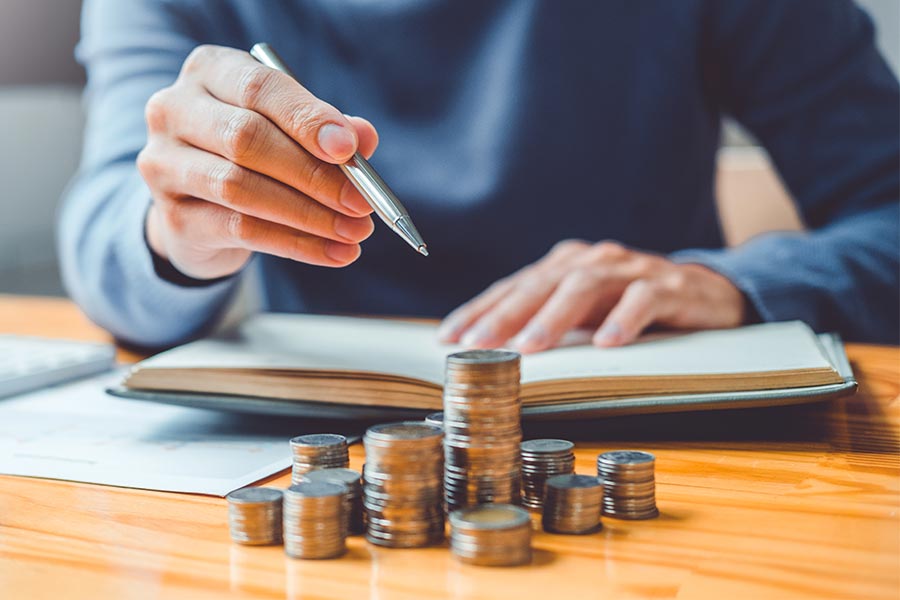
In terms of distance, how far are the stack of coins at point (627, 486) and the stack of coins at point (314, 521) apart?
5.8 inches

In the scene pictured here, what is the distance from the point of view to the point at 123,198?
3.68 ft

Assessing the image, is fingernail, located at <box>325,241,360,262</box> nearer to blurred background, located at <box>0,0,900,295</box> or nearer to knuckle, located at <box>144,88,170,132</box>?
knuckle, located at <box>144,88,170,132</box>

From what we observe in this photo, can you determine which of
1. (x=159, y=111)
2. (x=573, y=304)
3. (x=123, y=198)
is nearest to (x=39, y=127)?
(x=123, y=198)

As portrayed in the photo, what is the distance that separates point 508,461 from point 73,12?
2275 mm

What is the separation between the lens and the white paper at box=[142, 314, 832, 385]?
0.71 metres

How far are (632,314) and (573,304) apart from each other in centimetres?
5

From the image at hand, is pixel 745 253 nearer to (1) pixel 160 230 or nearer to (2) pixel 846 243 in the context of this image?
(2) pixel 846 243

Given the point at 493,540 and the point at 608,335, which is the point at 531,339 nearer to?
the point at 608,335

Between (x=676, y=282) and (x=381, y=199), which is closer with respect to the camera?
(x=381, y=199)

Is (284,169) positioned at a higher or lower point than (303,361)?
higher

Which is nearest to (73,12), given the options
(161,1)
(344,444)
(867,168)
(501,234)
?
(161,1)

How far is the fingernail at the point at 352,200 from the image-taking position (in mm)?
696

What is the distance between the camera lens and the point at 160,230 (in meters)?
0.96

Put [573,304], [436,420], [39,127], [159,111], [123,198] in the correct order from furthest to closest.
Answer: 1. [39,127]
2. [123,198]
3. [573,304]
4. [159,111]
5. [436,420]
